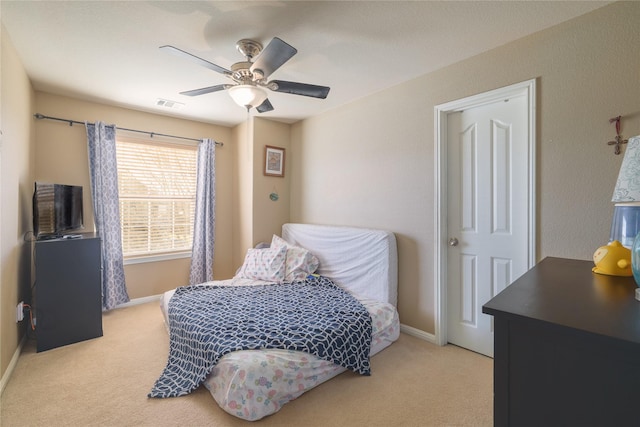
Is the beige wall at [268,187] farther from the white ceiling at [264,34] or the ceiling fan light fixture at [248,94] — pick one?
the ceiling fan light fixture at [248,94]

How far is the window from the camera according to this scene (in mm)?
3576

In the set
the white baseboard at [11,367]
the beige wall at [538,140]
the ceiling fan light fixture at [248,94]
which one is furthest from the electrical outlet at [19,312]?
the beige wall at [538,140]

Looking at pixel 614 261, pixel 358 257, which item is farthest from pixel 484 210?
pixel 358 257

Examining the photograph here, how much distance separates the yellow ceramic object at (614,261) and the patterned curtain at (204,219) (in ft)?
12.8

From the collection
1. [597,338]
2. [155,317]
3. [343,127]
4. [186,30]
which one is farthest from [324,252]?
[597,338]

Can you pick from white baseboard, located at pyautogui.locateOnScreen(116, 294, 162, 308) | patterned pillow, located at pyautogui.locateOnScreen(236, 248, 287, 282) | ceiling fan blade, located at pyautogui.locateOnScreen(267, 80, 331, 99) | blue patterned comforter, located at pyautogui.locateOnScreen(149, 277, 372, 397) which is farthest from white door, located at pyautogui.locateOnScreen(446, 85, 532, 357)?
white baseboard, located at pyautogui.locateOnScreen(116, 294, 162, 308)

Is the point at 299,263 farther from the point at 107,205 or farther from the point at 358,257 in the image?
the point at 107,205

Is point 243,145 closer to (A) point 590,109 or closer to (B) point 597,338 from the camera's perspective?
(A) point 590,109

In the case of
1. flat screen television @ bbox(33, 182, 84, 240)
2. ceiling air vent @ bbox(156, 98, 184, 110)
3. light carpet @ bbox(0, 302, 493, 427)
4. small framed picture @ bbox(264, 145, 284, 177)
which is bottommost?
light carpet @ bbox(0, 302, 493, 427)

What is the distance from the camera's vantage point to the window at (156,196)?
11.7 ft

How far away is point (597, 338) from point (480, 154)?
1.99 metres

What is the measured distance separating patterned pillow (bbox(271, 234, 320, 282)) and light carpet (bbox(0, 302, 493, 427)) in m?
1.20

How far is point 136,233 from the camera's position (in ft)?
12.0

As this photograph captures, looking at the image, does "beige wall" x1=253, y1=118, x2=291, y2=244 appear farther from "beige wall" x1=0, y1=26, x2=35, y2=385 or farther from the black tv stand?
"beige wall" x1=0, y1=26, x2=35, y2=385
